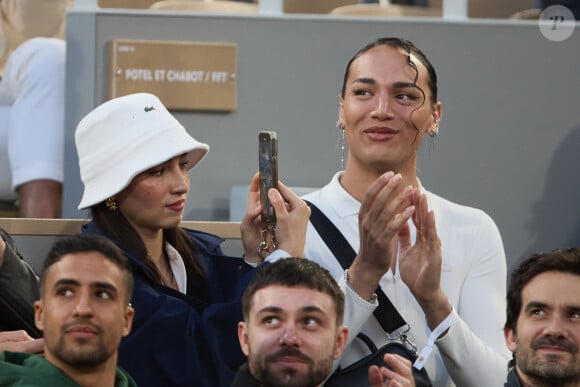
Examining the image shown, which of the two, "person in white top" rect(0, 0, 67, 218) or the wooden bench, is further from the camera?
"person in white top" rect(0, 0, 67, 218)

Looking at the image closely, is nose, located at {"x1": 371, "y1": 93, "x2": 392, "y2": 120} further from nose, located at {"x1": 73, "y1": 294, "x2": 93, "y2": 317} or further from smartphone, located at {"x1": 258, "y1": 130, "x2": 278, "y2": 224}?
nose, located at {"x1": 73, "y1": 294, "x2": 93, "y2": 317}

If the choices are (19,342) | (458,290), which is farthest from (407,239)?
(19,342)

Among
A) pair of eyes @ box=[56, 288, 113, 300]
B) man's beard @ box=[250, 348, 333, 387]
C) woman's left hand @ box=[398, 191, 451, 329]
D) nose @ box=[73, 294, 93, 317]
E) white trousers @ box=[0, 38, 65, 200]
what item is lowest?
man's beard @ box=[250, 348, 333, 387]

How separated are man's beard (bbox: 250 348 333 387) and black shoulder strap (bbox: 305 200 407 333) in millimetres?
405

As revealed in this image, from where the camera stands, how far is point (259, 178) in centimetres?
404

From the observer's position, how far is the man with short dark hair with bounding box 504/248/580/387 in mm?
3691

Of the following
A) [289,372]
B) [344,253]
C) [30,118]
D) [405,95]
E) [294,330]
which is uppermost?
[30,118]

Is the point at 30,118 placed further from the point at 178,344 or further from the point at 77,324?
the point at 77,324

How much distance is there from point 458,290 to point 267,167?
649 mm

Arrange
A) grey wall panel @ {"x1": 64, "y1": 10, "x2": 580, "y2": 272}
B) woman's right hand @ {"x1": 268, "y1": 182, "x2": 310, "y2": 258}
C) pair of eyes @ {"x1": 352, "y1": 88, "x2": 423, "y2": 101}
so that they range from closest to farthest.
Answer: woman's right hand @ {"x1": 268, "y1": 182, "x2": 310, "y2": 258}, pair of eyes @ {"x1": 352, "y1": 88, "x2": 423, "y2": 101}, grey wall panel @ {"x1": 64, "y1": 10, "x2": 580, "y2": 272}

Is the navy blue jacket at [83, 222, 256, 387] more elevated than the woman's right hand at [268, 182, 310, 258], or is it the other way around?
the woman's right hand at [268, 182, 310, 258]

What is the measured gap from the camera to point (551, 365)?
3.69m

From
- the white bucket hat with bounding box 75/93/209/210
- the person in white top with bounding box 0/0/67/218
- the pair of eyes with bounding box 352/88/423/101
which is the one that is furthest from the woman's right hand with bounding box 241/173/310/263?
the person in white top with bounding box 0/0/67/218

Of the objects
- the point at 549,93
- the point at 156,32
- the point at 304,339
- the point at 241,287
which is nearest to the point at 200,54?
the point at 156,32
